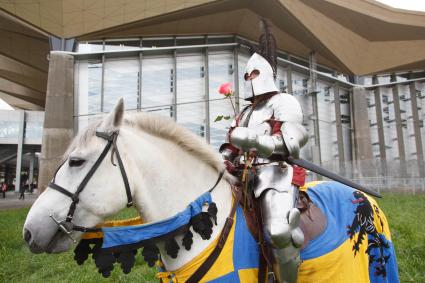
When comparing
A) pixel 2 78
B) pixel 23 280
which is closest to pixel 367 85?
pixel 23 280

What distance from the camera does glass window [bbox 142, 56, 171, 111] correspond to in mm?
20306

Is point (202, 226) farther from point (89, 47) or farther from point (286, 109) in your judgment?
point (89, 47)

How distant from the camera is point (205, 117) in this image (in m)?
21.1

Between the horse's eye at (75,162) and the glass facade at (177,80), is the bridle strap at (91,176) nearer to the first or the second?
the horse's eye at (75,162)

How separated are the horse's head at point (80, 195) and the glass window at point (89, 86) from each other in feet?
59.1

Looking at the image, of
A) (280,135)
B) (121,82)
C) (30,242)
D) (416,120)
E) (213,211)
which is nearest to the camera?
(30,242)

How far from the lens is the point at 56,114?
18.7m

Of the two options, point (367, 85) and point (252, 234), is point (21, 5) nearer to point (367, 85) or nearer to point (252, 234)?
point (252, 234)

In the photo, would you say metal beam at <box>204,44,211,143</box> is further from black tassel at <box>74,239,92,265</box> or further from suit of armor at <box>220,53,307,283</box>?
black tassel at <box>74,239,92,265</box>

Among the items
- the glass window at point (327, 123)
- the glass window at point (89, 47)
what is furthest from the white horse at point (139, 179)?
the glass window at point (327, 123)

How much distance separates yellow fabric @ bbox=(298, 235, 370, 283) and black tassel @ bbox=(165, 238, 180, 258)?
102 cm

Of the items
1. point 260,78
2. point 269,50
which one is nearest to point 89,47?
point 269,50

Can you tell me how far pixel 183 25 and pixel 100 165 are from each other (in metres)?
21.4

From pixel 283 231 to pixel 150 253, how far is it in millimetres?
858
